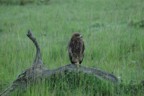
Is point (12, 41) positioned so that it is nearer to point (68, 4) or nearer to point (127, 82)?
point (127, 82)

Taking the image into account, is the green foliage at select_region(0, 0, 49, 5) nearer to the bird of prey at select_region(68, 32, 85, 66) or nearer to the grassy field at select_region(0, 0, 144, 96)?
the grassy field at select_region(0, 0, 144, 96)

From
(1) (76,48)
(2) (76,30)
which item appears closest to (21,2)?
(2) (76,30)

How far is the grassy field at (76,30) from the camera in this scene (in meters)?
6.61

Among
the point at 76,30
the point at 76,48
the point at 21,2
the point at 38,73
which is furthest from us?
the point at 21,2

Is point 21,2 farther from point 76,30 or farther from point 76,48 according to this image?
point 76,48

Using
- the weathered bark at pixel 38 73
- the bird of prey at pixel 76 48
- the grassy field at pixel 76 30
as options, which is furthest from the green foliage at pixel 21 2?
the weathered bark at pixel 38 73

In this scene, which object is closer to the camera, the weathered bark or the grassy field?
the weathered bark

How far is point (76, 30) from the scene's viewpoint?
10766mm

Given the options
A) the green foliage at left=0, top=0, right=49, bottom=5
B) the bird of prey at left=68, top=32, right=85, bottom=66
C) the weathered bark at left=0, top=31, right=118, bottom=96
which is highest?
the green foliage at left=0, top=0, right=49, bottom=5

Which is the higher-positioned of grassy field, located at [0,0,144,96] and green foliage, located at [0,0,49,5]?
green foliage, located at [0,0,49,5]

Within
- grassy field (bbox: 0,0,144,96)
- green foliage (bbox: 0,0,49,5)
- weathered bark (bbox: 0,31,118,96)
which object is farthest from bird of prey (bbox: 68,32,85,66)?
green foliage (bbox: 0,0,49,5)

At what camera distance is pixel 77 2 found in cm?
1619

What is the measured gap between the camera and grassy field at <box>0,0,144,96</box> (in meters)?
6.61

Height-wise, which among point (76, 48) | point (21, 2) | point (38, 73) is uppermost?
point (21, 2)
